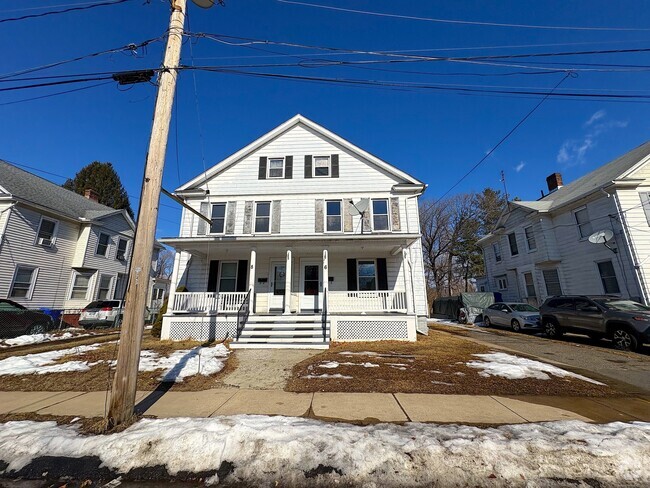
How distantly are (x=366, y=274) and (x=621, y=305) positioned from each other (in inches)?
344

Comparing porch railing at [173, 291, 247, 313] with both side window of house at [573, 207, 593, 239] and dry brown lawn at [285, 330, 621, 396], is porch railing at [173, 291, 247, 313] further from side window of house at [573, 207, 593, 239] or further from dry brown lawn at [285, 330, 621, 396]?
side window of house at [573, 207, 593, 239]

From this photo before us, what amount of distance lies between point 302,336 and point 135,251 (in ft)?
20.7

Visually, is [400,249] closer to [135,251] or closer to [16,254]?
[135,251]

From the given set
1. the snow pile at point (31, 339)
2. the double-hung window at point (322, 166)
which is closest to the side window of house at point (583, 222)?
the double-hung window at point (322, 166)

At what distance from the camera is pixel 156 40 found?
18.3 ft

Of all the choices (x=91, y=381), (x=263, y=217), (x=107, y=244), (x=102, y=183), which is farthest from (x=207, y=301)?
(x=102, y=183)

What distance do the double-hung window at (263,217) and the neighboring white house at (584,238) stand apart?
54.6 feet

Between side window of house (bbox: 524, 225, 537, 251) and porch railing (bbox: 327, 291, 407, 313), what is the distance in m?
13.5

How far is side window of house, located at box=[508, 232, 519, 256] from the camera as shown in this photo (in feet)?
65.7

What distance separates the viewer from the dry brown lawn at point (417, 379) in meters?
4.98

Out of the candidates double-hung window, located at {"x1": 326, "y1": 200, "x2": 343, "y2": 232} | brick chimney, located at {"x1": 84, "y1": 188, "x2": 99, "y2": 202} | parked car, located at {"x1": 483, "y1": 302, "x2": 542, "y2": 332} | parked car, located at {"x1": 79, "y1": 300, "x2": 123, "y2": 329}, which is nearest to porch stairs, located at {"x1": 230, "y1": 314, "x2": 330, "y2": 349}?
double-hung window, located at {"x1": 326, "y1": 200, "x2": 343, "y2": 232}

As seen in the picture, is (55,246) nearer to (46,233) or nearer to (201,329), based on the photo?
(46,233)

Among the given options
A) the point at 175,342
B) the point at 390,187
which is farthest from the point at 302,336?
the point at 390,187

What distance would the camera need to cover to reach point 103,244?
19.1 m
